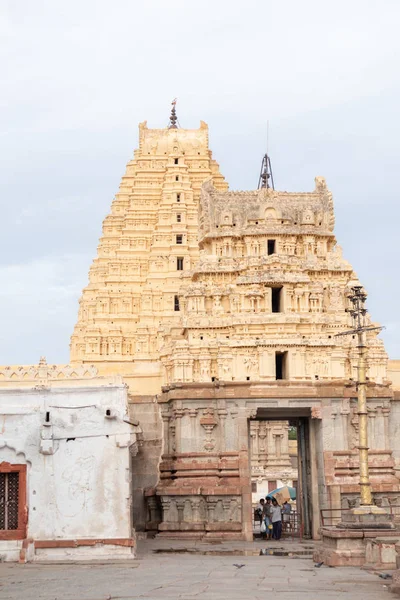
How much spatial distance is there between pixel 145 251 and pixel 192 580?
40415 mm

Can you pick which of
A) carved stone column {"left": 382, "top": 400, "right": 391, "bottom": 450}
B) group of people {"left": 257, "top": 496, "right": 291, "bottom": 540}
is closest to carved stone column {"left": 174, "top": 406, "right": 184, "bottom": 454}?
group of people {"left": 257, "top": 496, "right": 291, "bottom": 540}

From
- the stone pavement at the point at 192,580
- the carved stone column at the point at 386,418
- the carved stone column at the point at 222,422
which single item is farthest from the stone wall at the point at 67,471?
the carved stone column at the point at 386,418

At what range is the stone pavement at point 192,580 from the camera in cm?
1733

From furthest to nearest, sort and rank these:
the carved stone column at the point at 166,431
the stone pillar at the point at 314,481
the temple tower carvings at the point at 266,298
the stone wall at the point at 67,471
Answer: the carved stone column at the point at 166,431
the temple tower carvings at the point at 266,298
the stone pillar at the point at 314,481
the stone wall at the point at 67,471

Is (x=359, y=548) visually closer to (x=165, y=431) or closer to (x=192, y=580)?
(x=192, y=580)

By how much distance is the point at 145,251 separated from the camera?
195 feet

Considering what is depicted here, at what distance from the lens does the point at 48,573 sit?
71.6 ft

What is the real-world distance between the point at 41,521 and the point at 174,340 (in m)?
14.6

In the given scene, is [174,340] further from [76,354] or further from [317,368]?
[76,354]

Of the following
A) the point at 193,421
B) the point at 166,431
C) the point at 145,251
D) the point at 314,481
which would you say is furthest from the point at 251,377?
the point at 145,251

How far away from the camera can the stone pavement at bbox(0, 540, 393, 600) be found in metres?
17.3

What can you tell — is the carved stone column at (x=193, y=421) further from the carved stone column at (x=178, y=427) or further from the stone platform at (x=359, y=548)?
the stone platform at (x=359, y=548)

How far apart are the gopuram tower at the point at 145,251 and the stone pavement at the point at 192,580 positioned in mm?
28273

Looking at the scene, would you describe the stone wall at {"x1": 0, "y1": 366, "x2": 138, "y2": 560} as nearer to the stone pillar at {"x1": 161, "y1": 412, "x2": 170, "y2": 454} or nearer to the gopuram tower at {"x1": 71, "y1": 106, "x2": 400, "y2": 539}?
the gopuram tower at {"x1": 71, "y1": 106, "x2": 400, "y2": 539}
